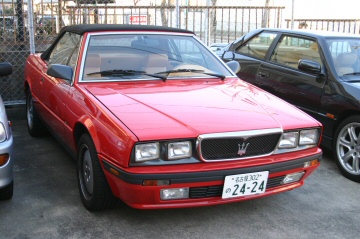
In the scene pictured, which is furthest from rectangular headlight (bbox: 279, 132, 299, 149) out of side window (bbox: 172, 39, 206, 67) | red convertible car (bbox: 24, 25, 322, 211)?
side window (bbox: 172, 39, 206, 67)

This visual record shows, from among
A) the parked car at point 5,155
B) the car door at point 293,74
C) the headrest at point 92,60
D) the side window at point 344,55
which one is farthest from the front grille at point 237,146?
the side window at point 344,55

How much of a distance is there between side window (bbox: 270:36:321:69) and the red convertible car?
1.38 metres

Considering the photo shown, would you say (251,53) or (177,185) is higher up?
(251,53)

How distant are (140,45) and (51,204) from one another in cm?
176

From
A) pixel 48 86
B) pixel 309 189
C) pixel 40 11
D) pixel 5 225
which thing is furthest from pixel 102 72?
pixel 40 11

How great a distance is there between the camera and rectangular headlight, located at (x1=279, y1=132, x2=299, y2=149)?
10.5ft

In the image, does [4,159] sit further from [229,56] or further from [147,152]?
[229,56]

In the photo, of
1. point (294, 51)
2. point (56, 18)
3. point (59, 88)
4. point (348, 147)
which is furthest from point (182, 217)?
point (56, 18)

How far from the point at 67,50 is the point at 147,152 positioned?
7.35 feet

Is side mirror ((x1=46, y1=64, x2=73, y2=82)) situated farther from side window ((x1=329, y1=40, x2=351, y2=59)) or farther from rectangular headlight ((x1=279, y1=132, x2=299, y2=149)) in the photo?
side window ((x1=329, y1=40, x2=351, y2=59))

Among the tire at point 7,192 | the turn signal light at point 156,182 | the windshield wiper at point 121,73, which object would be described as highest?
the windshield wiper at point 121,73

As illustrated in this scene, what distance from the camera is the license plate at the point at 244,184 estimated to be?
296cm

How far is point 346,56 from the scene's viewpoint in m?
5.02

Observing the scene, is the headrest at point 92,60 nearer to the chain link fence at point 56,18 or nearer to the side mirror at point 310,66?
the side mirror at point 310,66
